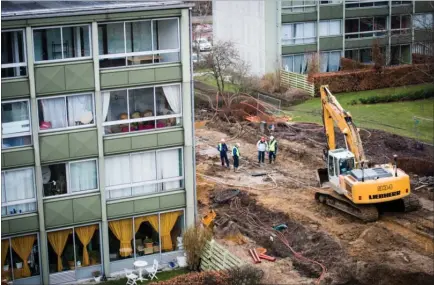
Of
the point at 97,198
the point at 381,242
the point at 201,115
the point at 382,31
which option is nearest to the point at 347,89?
the point at 382,31

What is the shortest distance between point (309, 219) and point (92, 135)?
9481 millimetres

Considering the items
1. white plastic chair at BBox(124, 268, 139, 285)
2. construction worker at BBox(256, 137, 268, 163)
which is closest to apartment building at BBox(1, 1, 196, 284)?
white plastic chair at BBox(124, 268, 139, 285)

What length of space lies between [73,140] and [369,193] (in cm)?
1049

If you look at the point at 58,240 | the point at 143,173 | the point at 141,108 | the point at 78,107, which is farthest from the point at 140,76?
the point at 58,240

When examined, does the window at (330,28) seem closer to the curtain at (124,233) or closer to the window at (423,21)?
the window at (423,21)

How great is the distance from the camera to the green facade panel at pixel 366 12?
57406mm

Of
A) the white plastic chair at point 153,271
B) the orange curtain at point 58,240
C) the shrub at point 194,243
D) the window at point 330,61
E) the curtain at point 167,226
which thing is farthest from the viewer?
the window at point 330,61

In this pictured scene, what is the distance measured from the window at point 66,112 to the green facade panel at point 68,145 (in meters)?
0.27

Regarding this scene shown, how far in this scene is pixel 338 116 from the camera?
107ft

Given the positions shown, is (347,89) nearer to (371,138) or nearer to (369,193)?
(371,138)

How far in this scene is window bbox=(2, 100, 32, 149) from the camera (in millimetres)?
25391

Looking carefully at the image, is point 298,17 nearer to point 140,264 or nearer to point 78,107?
point 78,107

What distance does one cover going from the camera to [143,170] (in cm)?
2727

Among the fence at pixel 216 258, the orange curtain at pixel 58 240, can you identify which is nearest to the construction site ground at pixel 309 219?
the fence at pixel 216 258
